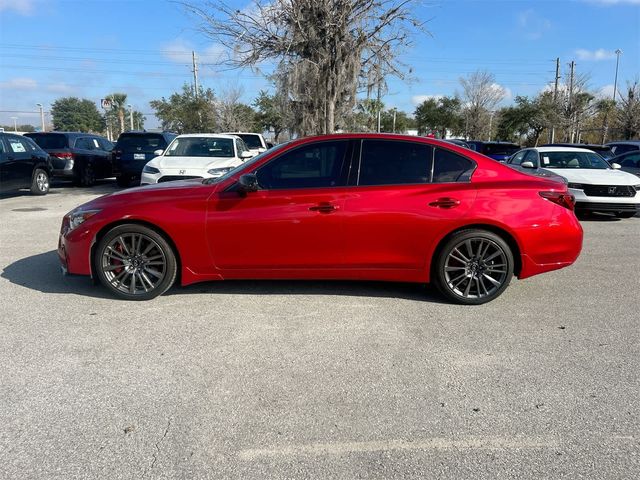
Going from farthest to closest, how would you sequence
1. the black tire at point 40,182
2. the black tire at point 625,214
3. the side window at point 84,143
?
the side window at point 84,143
the black tire at point 40,182
the black tire at point 625,214

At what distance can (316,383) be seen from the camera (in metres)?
3.29

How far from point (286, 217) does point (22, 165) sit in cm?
1040

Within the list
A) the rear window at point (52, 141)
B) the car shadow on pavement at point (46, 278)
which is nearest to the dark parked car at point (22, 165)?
the rear window at point (52, 141)

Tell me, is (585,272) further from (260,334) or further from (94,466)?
(94,466)

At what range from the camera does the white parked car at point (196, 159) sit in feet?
33.2

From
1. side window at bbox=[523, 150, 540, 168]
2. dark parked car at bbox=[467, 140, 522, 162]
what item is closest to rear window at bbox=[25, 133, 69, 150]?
side window at bbox=[523, 150, 540, 168]

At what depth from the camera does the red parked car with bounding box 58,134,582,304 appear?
4648mm

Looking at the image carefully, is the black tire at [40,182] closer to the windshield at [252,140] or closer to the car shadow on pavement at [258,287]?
the windshield at [252,140]

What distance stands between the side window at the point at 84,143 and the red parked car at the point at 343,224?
11.7 metres

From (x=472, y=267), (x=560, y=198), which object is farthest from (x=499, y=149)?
(x=472, y=267)

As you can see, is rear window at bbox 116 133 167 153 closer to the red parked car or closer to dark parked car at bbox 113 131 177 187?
dark parked car at bbox 113 131 177 187

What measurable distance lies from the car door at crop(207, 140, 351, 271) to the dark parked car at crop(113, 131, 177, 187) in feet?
33.2

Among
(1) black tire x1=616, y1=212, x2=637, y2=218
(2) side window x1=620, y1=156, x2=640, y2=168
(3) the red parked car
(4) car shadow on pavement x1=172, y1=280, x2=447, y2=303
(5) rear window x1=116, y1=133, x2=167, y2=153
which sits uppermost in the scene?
(5) rear window x1=116, y1=133, x2=167, y2=153

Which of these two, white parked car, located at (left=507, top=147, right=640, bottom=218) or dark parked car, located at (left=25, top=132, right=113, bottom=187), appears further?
dark parked car, located at (left=25, top=132, right=113, bottom=187)
